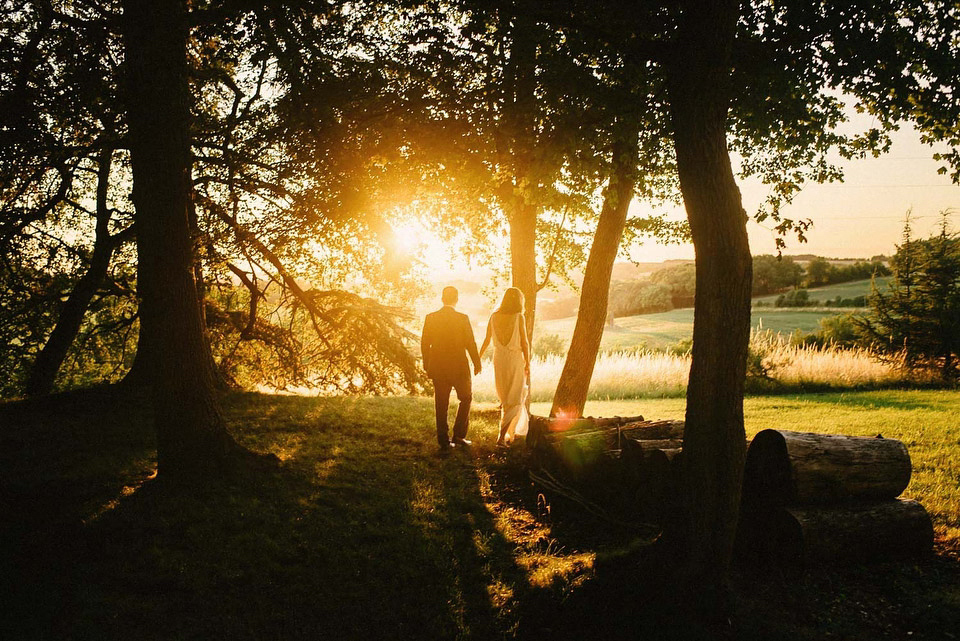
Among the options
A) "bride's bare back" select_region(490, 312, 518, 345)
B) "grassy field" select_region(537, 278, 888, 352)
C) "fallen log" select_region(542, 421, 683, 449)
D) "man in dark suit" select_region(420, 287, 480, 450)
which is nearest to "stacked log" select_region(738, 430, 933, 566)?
"fallen log" select_region(542, 421, 683, 449)

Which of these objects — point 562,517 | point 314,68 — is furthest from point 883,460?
point 314,68

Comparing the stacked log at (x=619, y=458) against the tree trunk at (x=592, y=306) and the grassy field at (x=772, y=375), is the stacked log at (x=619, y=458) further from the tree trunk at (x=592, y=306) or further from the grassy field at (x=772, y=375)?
the grassy field at (x=772, y=375)

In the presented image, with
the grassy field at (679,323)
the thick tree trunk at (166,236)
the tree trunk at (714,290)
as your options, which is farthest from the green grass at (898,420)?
the grassy field at (679,323)

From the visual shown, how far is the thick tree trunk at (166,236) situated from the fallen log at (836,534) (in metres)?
5.68

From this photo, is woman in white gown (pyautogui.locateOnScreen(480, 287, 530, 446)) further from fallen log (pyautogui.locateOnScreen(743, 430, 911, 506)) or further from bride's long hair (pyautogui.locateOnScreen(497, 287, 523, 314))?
fallen log (pyautogui.locateOnScreen(743, 430, 911, 506))

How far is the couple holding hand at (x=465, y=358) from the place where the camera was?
774cm

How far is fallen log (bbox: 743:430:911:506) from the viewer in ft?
13.1

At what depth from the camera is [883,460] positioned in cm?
423

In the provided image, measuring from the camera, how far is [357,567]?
4.07 metres

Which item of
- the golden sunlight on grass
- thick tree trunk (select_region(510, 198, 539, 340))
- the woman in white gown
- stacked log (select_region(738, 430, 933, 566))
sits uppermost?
thick tree trunk (select_region(510, 198, 539, 340))

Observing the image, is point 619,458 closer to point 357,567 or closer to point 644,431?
point 644,431

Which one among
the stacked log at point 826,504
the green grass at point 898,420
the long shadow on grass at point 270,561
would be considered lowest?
the green grass at point 898,420

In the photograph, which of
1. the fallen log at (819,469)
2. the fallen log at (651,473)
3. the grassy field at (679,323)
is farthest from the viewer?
the grassy field at (679,323)

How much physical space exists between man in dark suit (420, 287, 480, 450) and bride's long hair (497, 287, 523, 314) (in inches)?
25.6
